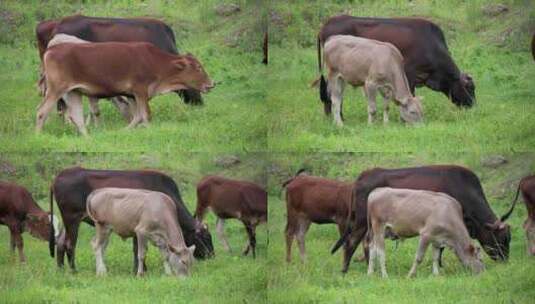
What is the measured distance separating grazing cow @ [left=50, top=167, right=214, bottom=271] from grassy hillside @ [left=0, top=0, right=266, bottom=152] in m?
0.24

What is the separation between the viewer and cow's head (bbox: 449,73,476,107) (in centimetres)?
1055

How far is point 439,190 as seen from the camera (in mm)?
10320

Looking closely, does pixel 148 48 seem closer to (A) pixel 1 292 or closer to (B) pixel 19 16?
(B) pixel 19 16

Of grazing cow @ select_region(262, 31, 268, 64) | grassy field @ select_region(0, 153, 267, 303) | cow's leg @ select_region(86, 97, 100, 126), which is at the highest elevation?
grazing cow @ select_region(262, 31, 268, 64)

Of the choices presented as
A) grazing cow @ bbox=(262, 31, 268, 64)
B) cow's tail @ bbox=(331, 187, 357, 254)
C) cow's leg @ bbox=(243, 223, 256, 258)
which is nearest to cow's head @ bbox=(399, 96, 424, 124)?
cow's tail @ bbox=(331, 187, 357, 254)

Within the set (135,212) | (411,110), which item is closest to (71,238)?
(135,212)

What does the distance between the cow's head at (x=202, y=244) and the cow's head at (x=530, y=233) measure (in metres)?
2.19

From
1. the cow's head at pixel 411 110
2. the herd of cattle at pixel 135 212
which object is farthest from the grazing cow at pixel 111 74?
the cow's head at pixel 411 110

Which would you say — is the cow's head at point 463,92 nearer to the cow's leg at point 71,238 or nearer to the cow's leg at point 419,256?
the cow's leg at point 419,256

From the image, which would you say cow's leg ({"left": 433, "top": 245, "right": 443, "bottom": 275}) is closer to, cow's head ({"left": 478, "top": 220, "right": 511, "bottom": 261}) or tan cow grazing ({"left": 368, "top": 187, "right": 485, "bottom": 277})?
tan cow grazing ({"left": 368, "top": 187, "right": 485, "bottom": 277})

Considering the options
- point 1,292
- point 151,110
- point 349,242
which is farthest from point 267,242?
point 1,292

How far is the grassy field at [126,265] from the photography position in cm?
1002

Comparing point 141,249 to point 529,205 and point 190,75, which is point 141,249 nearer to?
point 190,75

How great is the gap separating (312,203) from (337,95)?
0.78 metres
